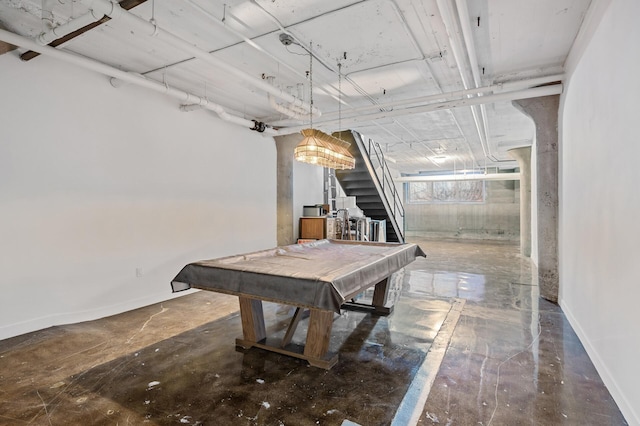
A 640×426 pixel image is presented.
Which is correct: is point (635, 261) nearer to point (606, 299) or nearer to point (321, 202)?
point (606, 299)

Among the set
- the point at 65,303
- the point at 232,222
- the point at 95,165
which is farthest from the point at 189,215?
the point at 65,303

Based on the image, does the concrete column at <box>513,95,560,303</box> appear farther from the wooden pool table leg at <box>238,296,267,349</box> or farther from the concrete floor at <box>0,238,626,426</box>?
the wooden pool table leg at <box>238,296,267,349</box>

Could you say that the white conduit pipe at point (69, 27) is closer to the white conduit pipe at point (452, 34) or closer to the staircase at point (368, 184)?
the white conduit pipe at point (452, 34)

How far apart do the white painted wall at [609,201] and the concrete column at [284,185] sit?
4798 mm

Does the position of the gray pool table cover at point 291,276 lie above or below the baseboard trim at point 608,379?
above

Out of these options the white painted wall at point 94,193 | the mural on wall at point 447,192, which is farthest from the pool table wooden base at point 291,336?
the mural on wall at point 447,192

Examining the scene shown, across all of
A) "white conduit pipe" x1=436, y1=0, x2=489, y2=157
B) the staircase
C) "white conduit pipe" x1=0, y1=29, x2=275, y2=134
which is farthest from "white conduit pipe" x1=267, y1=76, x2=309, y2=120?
the staircase

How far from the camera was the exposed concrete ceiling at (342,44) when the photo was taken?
113 inches

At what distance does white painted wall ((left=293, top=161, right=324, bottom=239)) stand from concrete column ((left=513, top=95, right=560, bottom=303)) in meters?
4.71

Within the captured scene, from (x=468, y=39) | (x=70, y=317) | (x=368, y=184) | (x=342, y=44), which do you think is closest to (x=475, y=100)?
(x=468, y=39)

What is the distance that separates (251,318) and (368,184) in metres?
6.44

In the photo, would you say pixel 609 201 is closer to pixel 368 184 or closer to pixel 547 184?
pixel 547 184

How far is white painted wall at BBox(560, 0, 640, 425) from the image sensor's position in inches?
80.1

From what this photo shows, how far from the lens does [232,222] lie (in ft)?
19.3
